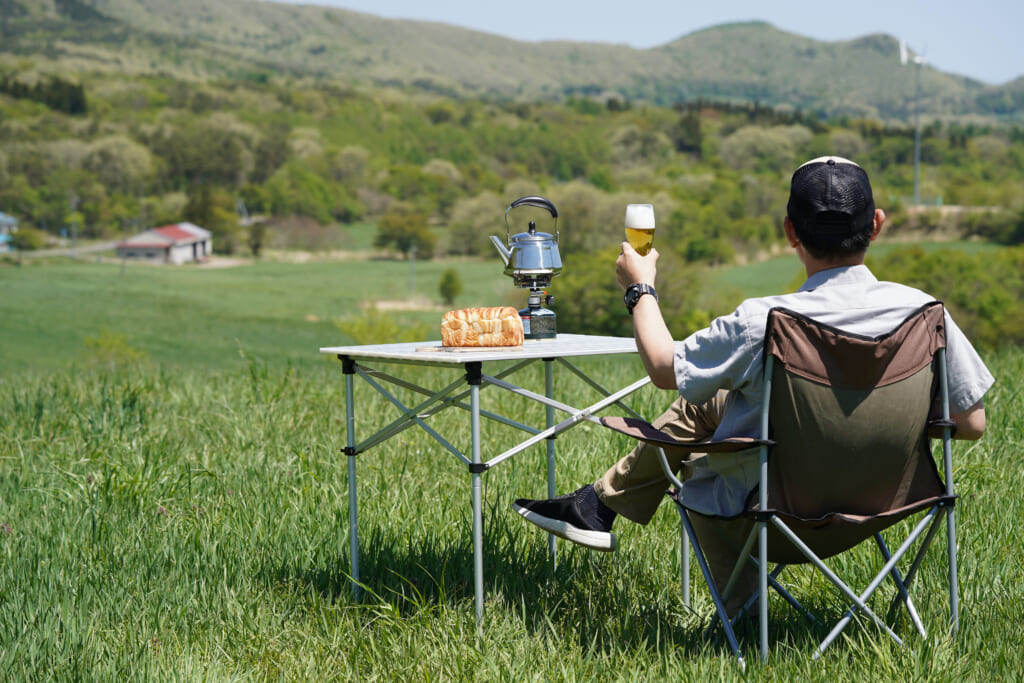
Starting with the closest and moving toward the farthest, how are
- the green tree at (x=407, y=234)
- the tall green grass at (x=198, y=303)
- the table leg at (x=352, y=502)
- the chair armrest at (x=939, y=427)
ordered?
the chair armrest at (x=939, y=427) < the table leg at (x=352, y=502) < the tall green grass at (x=198, y=303) < the green tree at (x=407, y=234)

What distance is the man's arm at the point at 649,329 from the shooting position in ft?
6.09

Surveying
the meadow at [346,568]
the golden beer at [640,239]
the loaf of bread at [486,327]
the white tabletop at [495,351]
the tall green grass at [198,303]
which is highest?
the golden beer at [640,239]

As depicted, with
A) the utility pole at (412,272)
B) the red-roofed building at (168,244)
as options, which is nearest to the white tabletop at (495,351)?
the utility pole at (412,272)

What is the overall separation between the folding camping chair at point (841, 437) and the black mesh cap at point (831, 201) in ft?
0.69

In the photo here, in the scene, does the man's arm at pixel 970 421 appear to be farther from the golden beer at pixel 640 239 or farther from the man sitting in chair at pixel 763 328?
the golden beer at pixel 640 239

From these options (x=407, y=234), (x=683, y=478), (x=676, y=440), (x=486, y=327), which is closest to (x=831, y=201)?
(x=676, y=440)

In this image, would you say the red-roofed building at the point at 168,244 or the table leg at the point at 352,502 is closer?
the table leg at the point at 352,502

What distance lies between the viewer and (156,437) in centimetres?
426

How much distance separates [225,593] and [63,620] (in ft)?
1.44

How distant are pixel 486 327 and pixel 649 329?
58 cm

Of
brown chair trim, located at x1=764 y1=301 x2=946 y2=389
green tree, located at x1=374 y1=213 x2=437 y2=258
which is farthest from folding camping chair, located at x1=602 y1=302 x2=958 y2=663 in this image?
green tree, located at x1=374 y1=213 x2=437 y2=258

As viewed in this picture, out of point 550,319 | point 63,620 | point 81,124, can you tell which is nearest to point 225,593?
point 63,620

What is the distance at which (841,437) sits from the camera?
68.9 inches

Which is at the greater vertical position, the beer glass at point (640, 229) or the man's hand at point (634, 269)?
the beer glass at point (640, 229)
